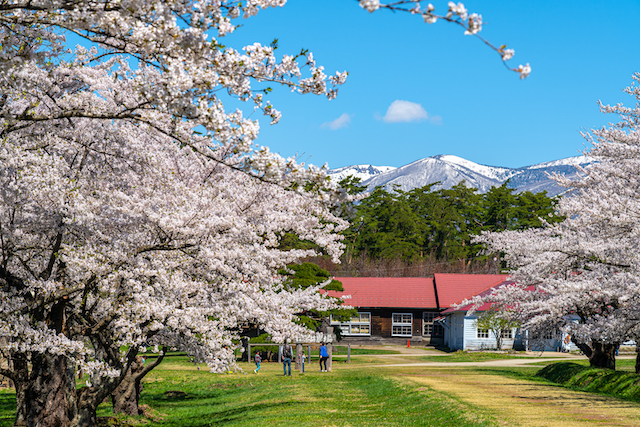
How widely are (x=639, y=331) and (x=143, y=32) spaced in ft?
46.5

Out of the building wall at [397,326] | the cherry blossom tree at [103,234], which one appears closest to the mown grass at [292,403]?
the cherry blossom tree at [103,234]

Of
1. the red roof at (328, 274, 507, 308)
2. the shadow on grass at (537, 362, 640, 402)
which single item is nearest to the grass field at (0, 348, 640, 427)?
the shadow on grass at (537, 362, 640, 402)

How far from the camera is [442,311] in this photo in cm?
4991

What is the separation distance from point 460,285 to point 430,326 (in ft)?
14.5

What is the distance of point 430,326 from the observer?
51.0 m

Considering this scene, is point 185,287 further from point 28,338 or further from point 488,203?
point 488,203

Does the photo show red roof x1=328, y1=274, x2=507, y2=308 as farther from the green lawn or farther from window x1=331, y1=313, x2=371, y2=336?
the green lawn

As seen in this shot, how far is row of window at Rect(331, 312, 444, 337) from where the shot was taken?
5072cm

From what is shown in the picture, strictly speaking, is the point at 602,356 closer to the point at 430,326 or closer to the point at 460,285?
the point at 430,326

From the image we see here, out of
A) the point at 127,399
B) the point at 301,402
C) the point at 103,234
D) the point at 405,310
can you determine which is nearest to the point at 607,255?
the point at 301,402

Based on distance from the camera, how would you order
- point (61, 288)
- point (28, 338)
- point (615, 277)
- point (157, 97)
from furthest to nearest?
point (615, 277) → point (61, 288) → point (28, 338) → point (157, 97)

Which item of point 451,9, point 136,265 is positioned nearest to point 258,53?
point 451,9

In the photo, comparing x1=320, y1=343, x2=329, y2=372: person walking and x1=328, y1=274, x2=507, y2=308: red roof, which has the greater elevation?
x1=328, y1=274, x2=507, y2=308: red roof

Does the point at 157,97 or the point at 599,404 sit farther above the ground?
the point at 157,97
